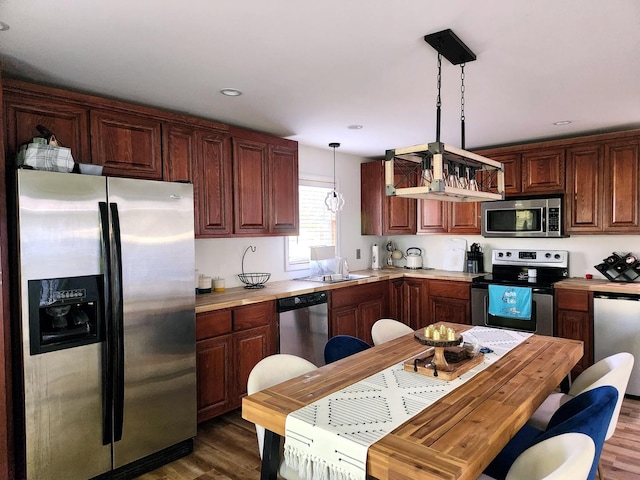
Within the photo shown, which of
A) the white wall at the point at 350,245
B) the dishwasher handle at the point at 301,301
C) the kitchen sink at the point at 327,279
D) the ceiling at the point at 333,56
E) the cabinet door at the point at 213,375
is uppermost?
the ceiling at the point at 333,56

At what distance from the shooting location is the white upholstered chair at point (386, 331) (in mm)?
2842

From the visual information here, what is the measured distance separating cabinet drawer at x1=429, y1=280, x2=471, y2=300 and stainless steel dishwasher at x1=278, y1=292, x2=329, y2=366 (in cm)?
138

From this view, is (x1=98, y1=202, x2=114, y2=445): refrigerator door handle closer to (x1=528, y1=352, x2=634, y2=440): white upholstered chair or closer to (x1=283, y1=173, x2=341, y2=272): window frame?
(x1=283, y1=173, x2=341, y2=272): window frame

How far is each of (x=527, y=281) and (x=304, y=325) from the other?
2.25 m

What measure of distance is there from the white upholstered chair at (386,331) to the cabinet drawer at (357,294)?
3.65 feet

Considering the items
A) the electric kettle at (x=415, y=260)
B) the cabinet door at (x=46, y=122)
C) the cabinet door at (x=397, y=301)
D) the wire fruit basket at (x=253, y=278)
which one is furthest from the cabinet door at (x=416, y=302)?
the cabinet door at (x=46, y=122)

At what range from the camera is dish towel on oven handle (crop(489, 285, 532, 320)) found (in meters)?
3.93

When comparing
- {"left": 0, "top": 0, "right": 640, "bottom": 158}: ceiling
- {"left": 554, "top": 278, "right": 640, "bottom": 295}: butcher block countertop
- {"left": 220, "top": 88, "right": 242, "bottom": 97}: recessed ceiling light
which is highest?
{"left": 220, "top": 88, "right": 242, "bottom": 97}: recessed ceiling light

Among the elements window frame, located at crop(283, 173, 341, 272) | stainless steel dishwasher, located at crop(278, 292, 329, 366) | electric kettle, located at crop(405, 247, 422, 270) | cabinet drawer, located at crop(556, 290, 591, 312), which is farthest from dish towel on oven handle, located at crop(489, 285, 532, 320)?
window frame, located at crop(283, 173, 341, 272)

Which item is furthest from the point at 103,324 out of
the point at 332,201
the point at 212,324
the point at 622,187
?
the point at 622,187

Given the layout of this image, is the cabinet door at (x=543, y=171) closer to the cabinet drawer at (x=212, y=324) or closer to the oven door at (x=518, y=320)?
the oven door at (x=518, y=320)

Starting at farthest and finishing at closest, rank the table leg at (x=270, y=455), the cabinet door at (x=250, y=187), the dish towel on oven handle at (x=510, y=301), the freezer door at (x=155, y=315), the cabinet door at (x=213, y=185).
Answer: the dish towel on oven handle at (x=510, y=301)
the cabinet door at (x=250, y=187)
the cabinet door at (x=213, y=185)
the freezer door at (x=155, y=315)
the table leg at (x=270, y=455)

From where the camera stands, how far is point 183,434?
8.91 feet

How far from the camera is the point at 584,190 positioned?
3.95 m
